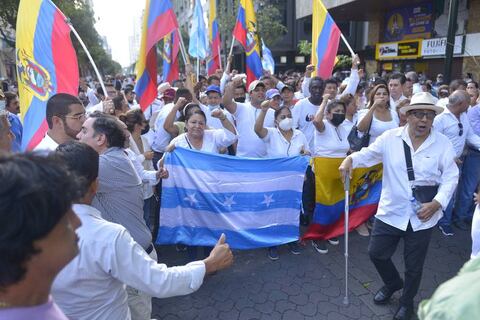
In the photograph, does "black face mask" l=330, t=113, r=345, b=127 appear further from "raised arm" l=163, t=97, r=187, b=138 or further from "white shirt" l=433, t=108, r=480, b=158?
"raised arm" l=163, t=97, r=187, b=138

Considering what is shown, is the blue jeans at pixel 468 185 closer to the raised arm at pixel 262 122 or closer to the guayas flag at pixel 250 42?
the raised arm at pixel 262 122

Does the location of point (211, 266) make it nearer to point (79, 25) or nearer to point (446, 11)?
point (446, 11)

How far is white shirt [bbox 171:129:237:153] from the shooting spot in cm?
441

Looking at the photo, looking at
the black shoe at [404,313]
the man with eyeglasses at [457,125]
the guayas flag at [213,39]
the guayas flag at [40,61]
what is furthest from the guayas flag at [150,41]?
the guayas flag at [213,39]

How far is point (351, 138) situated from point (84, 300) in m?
4.05

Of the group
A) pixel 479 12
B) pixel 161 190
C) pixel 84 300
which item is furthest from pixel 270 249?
pixel 479 12

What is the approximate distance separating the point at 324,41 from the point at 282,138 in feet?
10.6

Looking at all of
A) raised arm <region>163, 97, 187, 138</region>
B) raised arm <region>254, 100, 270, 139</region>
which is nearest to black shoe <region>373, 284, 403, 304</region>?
raised arm <region>254, 100, 270, 139</region>

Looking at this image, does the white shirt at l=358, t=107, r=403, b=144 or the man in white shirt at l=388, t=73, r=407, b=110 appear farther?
the man in white shirt at l=388, t=73, r=407, b=110

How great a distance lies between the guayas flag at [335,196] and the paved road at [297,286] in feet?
0.83

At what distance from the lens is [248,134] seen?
539 cm

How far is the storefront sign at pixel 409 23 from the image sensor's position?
62.6 feet

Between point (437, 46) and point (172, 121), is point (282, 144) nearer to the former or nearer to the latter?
point (172, 121)

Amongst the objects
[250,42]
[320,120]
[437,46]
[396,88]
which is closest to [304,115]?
[320,120]
